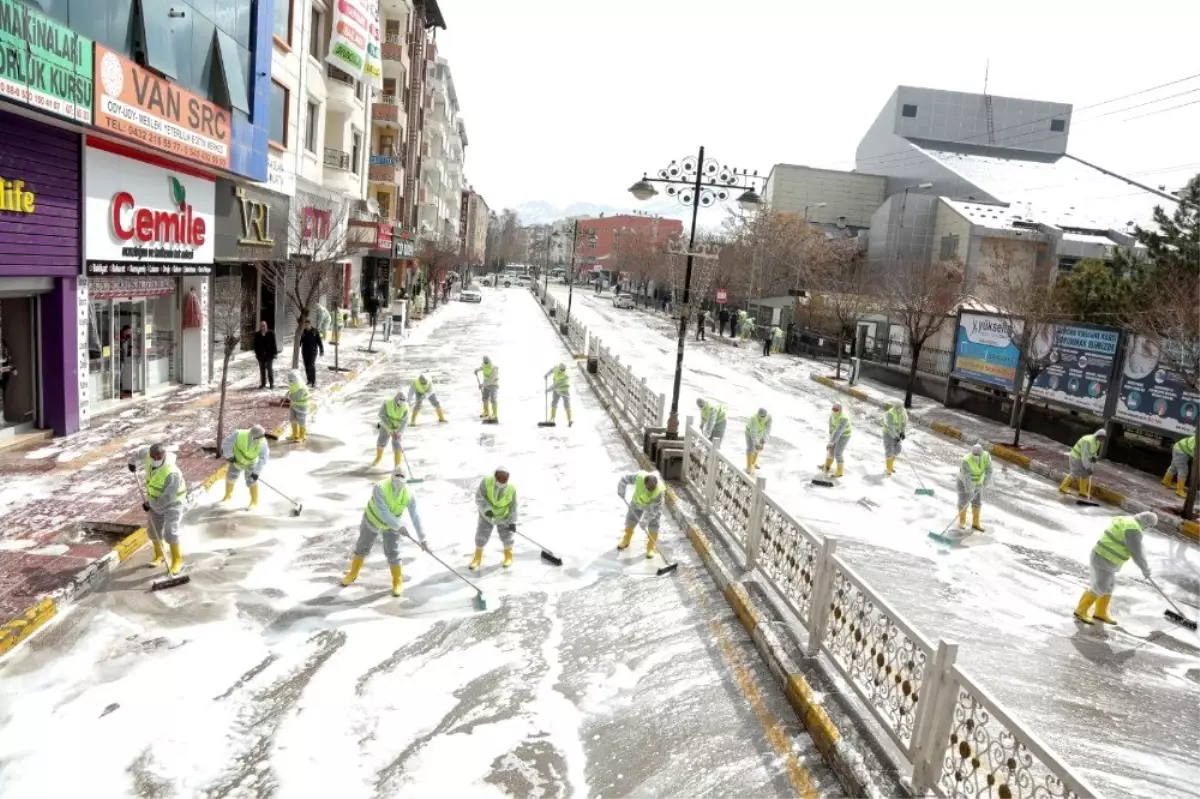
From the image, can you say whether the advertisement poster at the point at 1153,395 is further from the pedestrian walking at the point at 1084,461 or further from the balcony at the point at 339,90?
the balcony at the point at 339,90

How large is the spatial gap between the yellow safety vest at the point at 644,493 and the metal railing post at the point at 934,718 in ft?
14.6

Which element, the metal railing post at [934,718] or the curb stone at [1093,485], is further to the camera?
the curb stone at [1093,485]

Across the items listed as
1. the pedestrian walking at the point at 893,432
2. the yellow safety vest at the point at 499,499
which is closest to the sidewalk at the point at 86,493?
the yellow safety vest at the point at 499,499

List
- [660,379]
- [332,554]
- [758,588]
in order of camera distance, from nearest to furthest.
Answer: [758,588] → [332,554] → [660,379]

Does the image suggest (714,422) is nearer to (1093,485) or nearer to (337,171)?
(1093,485)

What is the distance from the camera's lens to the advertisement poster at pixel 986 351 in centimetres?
2083

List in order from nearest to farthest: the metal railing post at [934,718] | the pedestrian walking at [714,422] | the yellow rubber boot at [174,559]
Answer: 1. the metal railing post at [934,718]
2. the yellow rubber boot at [174,559]
3. the pedestrian walking at [714,422]

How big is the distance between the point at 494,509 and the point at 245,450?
3.29 m

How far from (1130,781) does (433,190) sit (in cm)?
5995

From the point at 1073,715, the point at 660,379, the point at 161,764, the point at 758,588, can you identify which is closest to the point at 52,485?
the point at 161,764

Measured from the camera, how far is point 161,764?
198 inches

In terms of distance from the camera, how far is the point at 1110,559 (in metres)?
8.22

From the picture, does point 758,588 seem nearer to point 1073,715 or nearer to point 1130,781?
point 1073,715

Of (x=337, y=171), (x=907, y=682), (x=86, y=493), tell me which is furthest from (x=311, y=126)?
(x=907, y=682)
